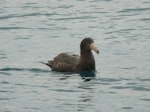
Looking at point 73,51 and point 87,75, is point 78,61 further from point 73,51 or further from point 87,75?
point 73,51

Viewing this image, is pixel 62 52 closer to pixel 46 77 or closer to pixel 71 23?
pixel 46 77

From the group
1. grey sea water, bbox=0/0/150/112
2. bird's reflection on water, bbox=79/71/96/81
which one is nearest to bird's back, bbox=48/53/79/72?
grey sea water, bbox=0/0/150/112

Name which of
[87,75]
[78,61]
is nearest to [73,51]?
[78,61]

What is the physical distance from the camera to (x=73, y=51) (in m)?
28.6

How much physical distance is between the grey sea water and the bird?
0.36 meters

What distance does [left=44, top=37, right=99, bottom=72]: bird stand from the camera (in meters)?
25.9

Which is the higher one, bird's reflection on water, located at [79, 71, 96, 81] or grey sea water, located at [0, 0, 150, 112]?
grey sea water, located at [0, 0, 150, 112]

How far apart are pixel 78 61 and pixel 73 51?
7.82 ft

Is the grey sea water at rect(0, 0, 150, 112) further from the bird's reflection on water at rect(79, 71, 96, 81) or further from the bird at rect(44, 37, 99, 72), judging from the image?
the bird at rect(44, 37, 99, 72)

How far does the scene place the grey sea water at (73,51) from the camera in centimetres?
2122

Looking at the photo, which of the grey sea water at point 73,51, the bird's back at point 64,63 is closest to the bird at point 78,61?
the bird's back at point 64,63

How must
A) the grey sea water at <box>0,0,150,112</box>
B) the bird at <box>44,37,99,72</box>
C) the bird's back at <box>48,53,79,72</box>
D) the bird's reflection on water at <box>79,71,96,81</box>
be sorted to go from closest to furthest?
the grey sea water at <box>0,0,150,112</box>
the bird's reflection on water at <box>79,71,96,81</box>
the bird at <box>44,37,99,72</box>
the bird's back at <box>48,53,79,72</box>

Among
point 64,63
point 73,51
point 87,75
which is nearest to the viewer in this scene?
point 87,75

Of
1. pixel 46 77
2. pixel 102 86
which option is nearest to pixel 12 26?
pixel 46 77
